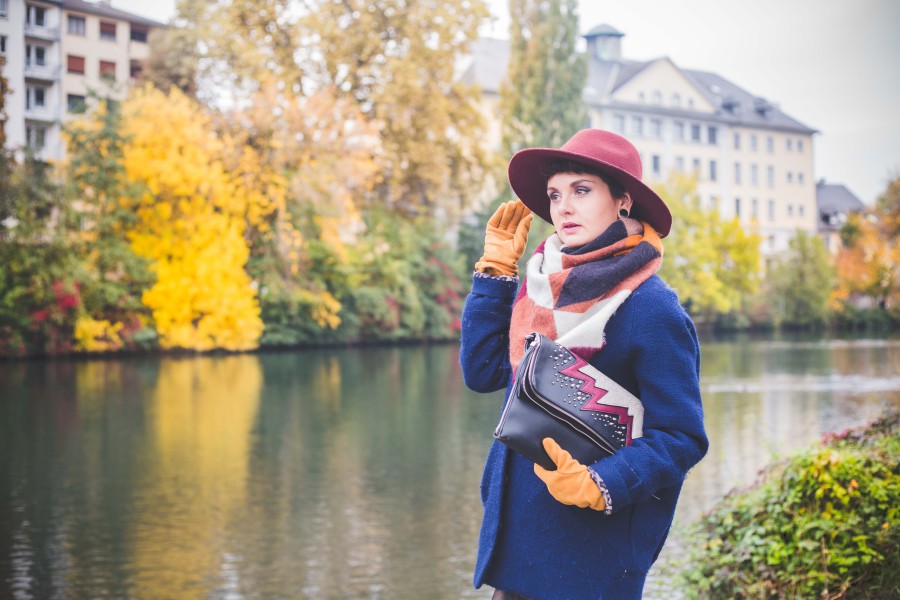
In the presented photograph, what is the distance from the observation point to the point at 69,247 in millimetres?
24391

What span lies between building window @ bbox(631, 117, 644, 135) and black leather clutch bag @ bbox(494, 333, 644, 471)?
181 feet

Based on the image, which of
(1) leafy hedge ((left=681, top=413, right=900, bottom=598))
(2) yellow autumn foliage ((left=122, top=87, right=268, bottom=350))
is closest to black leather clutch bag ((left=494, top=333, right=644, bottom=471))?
(1) leafy hedge ((left=681, top=413, right=900, bottom=598))

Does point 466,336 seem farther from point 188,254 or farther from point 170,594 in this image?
point 188,254

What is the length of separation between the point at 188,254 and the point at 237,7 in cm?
780

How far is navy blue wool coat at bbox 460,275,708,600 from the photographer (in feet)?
6.77

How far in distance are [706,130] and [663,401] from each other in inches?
2374

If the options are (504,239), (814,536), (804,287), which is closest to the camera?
(504,239)

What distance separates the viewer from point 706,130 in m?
59.6

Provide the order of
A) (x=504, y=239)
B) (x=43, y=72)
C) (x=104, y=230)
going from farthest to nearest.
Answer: (x=104, y=230) → (x=43, y=72) → (x=504, y=239)

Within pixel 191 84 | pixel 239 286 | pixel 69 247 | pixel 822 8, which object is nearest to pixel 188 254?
pixel 239 286

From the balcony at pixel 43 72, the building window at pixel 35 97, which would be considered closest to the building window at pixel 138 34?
the building window at pixel 35 97

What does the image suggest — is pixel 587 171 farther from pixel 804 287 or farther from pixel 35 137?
pixel 804 287

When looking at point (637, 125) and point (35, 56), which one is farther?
point (637, 125)

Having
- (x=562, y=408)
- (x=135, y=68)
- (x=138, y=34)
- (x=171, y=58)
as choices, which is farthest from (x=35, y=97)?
(x=562, y=408)
